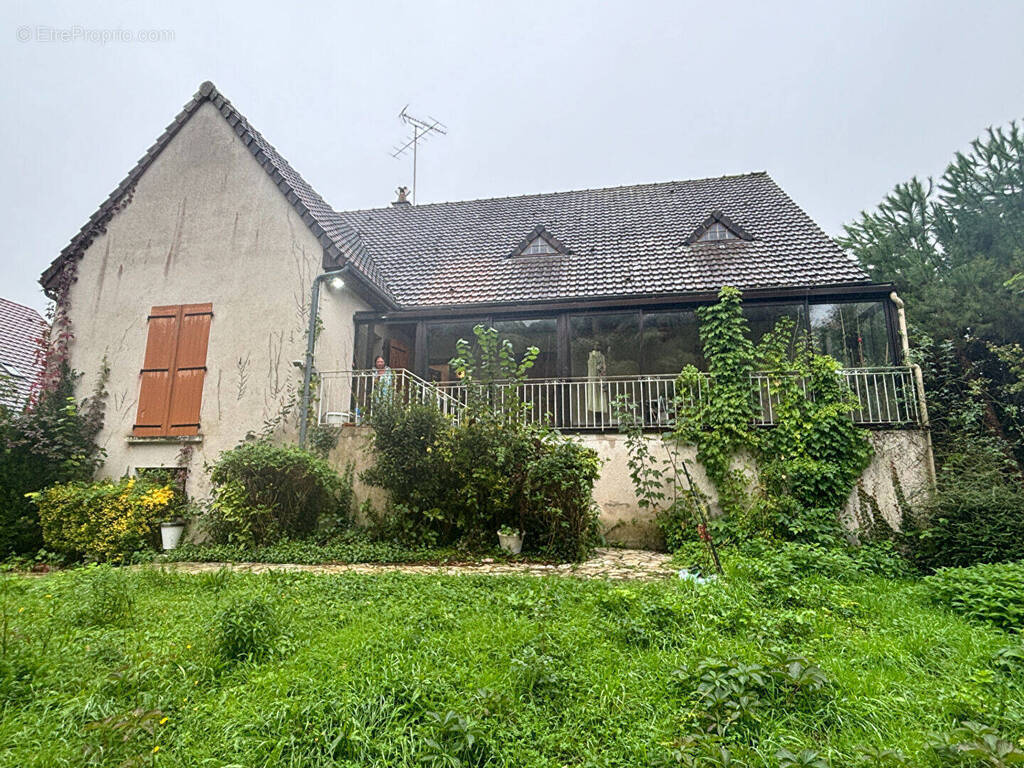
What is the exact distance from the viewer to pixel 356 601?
14.3 ft

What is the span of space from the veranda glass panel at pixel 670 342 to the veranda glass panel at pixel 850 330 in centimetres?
231

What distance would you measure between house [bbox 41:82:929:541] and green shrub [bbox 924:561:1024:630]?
3684mm

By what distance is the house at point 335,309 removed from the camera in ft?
29.3

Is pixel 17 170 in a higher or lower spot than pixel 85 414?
higher

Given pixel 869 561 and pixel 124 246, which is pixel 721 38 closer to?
pixel 869 561

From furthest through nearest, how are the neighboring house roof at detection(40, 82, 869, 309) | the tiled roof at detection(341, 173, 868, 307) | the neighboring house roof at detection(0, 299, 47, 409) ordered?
the neighboring house roof at detection(0, 299, 47, 409), the tiled roof at detection(341, 173, 868, 307), the neighboring house roof at detection(40, 82, 869, 309)

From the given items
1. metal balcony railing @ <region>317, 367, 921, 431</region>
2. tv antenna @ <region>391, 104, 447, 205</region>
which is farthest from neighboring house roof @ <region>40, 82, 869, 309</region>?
tv antenna @ <region>391, 104, 447, 205</region>

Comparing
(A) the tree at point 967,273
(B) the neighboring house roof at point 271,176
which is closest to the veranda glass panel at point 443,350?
(B) the neighboring house roof at point 271,176

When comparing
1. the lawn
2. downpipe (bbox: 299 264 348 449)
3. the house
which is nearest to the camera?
the lawn

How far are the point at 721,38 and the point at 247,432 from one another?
641 inches

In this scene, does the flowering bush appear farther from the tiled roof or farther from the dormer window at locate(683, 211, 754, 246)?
the dormer window at locate(683, 211, 754, 246)

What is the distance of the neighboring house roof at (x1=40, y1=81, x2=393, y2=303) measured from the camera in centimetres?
954

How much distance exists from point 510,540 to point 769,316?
25.2 feet

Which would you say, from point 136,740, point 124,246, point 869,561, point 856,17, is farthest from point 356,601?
point 856,17
